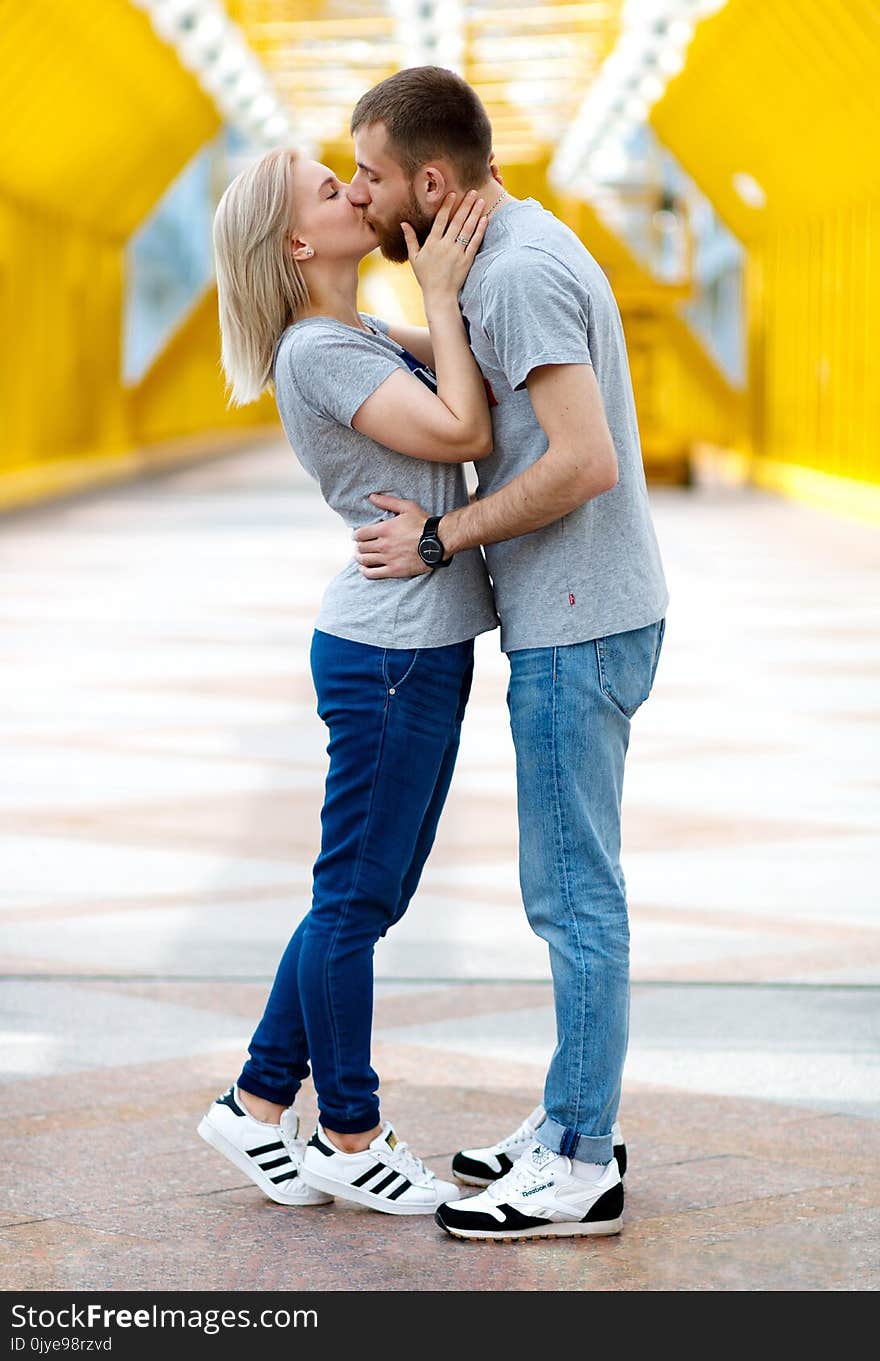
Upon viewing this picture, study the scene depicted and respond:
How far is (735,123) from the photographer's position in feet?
85.7

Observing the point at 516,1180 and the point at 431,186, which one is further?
the point at 516,1180

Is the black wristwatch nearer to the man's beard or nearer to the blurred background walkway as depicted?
the man's beard

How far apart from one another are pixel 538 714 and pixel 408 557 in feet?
1.17

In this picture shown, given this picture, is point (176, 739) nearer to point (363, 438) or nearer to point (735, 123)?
point (363, 438)

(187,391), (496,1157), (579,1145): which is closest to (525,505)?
(579,1145)

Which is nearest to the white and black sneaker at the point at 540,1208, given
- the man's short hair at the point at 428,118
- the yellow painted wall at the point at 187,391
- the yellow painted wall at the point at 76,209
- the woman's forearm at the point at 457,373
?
the woman's forearm at the point at 457,373

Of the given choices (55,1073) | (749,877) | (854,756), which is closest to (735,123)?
(854,756)

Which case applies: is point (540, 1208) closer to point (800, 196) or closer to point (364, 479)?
point (364, 479)

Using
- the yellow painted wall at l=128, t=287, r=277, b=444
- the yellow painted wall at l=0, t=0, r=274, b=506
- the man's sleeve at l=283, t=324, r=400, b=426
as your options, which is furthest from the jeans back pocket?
the yellow painted wall at l=128, t=287, r=277, b=444

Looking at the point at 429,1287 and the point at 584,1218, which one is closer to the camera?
the point at 429,1287

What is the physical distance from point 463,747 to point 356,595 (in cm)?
515

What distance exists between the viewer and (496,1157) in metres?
3.93

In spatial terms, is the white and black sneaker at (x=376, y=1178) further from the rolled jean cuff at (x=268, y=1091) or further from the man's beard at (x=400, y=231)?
the man's beard at (x=400, y=231)

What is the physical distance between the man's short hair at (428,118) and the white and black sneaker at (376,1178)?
1.74 m
